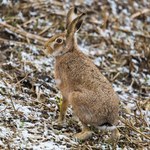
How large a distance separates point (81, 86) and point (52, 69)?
1561mm

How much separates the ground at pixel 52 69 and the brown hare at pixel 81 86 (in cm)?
30

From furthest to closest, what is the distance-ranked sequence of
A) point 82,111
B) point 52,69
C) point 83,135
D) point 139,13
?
point 139,13, point 52,69, point 83,135, point 82,111

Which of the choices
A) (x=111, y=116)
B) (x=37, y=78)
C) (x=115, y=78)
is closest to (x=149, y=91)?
(x=115, y=78)

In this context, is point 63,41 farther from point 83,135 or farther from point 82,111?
point 83,135

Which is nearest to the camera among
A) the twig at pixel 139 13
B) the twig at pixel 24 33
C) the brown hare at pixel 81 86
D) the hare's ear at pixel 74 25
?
the brown hare at pixel 81 86

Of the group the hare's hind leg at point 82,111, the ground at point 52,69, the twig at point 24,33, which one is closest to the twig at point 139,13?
the ground at point 52,69

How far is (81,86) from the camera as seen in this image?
203 inches

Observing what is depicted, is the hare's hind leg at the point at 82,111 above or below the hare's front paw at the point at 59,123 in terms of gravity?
above

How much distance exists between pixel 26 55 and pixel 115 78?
1.28 meters

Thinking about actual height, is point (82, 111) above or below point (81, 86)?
below

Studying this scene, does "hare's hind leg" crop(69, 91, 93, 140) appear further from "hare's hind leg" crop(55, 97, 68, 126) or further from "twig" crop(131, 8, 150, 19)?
"twig" crop(131, 8, 150, 19)

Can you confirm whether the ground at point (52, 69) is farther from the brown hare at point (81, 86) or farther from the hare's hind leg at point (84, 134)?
the brown hare at point (81, 86)

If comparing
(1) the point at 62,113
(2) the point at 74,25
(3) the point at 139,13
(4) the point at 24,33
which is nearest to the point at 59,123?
(1) the point at 62,113

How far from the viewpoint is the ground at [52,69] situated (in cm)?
518
